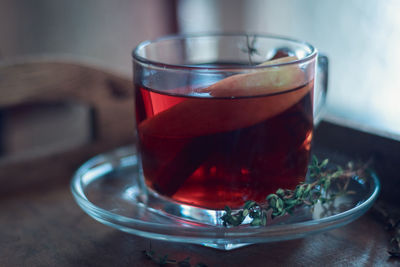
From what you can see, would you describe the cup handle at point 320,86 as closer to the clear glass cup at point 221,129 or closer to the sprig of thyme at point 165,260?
the clear glass cup at point 221,129

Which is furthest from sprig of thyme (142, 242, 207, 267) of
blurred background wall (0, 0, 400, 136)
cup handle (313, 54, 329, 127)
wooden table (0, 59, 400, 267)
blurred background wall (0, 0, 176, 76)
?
blurred background wall (0, 0, 176, 76)

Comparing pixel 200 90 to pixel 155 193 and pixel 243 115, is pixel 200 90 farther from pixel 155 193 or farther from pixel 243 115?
pixel 155 193

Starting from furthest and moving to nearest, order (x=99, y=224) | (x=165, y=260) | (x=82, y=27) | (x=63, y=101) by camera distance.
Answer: (x=82, y=27) → (x=63, y=101) → (x=99, y=224) → (x=165, y=260)

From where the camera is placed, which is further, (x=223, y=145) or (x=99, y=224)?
(x=99, y=224)

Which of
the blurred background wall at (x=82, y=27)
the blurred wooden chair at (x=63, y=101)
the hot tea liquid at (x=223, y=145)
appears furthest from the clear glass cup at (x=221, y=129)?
the blurred background wall at (x=82, y=27)

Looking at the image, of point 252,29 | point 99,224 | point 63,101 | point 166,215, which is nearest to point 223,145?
point 166,215

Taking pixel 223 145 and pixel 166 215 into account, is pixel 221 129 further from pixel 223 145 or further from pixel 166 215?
pixel 166 215

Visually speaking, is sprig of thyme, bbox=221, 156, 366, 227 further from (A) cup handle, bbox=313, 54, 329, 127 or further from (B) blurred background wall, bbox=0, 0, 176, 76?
(B) blurred background wall, bbox=0, 0, 176, 76

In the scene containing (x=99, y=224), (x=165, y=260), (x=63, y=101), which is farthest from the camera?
(x=63, y=101)
